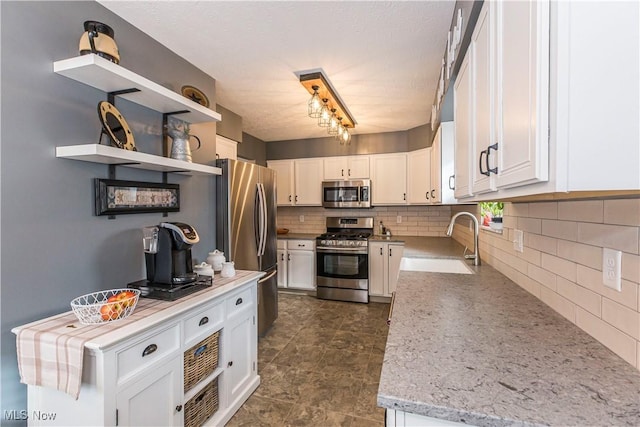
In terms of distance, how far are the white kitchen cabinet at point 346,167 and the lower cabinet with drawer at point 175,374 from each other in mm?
2650

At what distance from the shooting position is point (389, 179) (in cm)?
419

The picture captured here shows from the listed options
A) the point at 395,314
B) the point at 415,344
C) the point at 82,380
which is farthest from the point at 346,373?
the point at 82,380

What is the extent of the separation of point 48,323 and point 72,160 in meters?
0.77

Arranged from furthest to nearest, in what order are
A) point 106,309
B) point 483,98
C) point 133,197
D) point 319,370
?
point 319,370 < point 133,197 < point 106,309 < point 483,98

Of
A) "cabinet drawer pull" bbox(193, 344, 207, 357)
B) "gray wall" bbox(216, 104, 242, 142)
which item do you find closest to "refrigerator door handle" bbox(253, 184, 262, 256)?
"gray wall" bbox(216, 104, 242, 142)

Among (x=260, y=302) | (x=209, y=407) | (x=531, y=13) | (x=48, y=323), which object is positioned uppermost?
(x=531, y=13)

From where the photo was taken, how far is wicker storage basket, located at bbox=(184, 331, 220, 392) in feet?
5.08

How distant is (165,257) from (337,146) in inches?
129

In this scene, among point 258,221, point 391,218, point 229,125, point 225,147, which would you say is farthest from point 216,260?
point 391,218

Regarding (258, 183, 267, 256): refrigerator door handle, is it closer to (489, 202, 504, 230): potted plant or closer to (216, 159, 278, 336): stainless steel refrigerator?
(216, 159, 278, 336): stainless steel refrigerator

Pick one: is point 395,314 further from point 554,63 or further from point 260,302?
point 260,302

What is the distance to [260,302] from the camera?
2910 millimetres

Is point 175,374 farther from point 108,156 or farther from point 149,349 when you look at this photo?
point 108,156

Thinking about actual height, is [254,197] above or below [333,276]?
above
